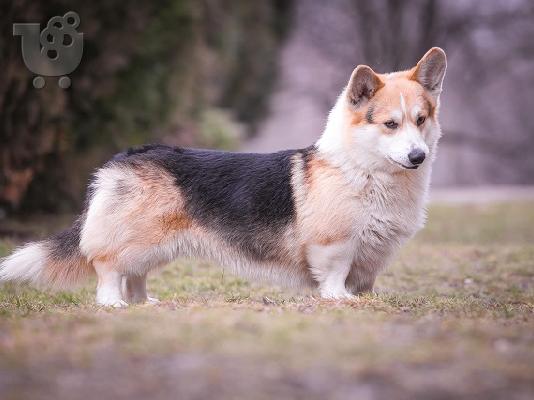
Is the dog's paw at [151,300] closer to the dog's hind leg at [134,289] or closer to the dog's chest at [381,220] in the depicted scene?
the dog's hind leg at [134,289]

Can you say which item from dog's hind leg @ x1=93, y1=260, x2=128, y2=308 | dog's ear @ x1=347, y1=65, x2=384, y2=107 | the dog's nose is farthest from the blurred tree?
the dog's nose

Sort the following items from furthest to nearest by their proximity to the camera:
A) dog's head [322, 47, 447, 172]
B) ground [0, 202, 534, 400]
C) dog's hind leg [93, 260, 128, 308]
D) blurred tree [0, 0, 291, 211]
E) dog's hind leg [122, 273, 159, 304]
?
blurred tree [0, 0, 291, 211], dog's hind leg [122, 273, 159, 304], dog's hind leg [93, 260, 128, 308], dog's head [322, 47, 447, 172], ground [0, 202, 534, 400]

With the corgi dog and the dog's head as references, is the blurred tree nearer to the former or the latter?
the corgi dog

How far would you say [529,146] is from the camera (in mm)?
25000

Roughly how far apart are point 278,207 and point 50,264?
1940 mm

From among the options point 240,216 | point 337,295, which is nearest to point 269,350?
point 337,295

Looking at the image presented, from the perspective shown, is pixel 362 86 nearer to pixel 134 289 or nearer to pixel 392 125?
pixel 392 125

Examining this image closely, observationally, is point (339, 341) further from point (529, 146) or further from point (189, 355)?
point (529, 146)

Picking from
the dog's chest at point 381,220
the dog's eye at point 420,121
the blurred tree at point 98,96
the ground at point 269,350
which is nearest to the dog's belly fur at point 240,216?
the dog's chest at point 381,220

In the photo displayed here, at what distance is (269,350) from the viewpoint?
3650 mm

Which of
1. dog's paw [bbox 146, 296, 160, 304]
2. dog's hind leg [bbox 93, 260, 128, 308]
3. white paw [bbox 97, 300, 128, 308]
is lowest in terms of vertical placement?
dog's paw [bbox 146, 296, 160, 304]

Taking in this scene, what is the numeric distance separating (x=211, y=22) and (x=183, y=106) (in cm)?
410

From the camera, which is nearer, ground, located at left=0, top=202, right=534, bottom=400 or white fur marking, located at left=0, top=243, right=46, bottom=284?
ground, located at left=0, top=202, right=534, bottom=400

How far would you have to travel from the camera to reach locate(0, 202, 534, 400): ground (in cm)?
323
